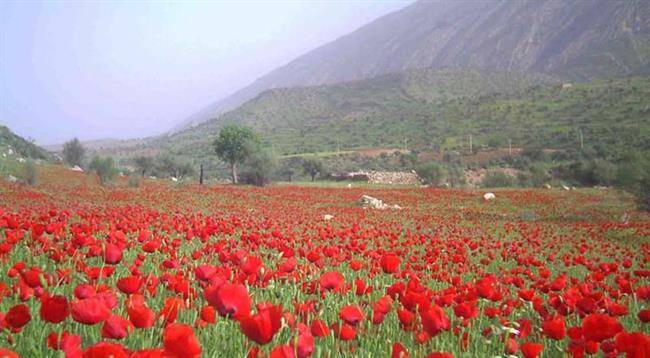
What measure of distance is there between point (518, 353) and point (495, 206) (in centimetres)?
2179

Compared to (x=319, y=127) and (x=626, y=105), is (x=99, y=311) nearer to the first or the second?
(x=626, y=105)

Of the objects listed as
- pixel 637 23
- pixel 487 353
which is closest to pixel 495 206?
pixel 487 353

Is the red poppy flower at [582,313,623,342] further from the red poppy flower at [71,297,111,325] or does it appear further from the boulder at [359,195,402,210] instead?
the boulder at [359,195,402,210]

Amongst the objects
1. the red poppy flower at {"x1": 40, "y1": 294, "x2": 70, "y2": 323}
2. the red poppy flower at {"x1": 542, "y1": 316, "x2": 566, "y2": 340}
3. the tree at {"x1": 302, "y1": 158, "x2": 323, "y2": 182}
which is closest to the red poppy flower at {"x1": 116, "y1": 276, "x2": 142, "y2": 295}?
the red poppy flower at {"x1": 40, "y1": 294, "x2": 70, "y2": 323}

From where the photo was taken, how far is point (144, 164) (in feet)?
208

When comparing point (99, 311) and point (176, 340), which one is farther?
point (99, 311)

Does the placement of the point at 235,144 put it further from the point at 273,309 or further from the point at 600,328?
the point at 273,309

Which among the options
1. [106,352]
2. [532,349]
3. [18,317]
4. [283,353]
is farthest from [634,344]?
[18,317]

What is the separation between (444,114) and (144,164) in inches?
2068

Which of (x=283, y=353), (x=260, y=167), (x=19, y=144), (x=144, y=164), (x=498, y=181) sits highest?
(x=19, y=144)

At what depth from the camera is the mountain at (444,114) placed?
6719 centimetres

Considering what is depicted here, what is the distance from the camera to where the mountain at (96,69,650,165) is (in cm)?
6719

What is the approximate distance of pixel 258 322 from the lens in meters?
1.76

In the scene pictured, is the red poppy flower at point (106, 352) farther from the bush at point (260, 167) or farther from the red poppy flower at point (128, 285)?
the bush at point (260, 167)
